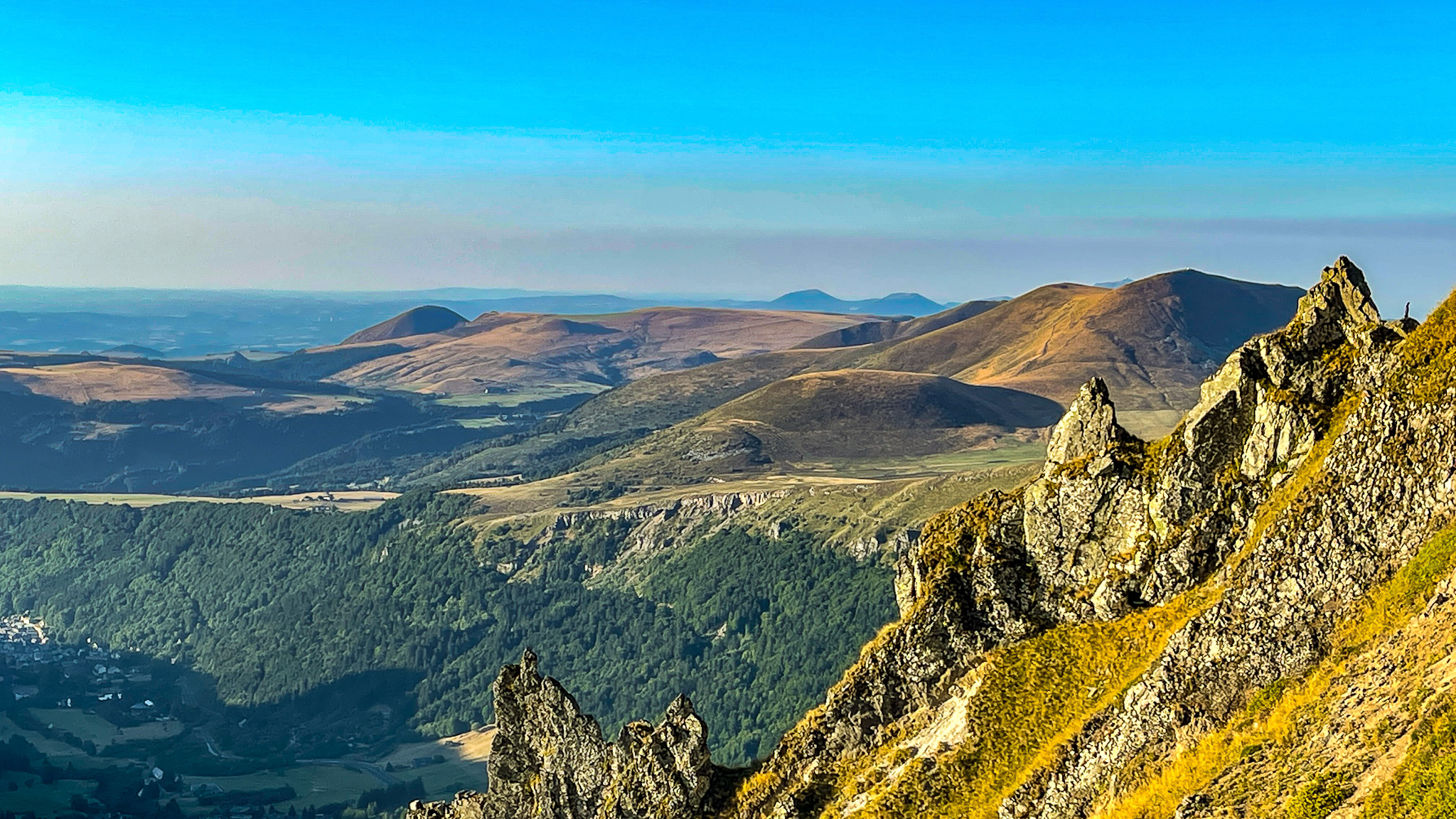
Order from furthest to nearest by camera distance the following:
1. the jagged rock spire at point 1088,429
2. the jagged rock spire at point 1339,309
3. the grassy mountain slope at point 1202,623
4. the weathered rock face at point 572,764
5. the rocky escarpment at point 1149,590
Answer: the weathered rock face at point 572,764, the jagged rock spire at point 1088,429, the jagged rock spire at point 1339,309, the rocky escarpment at point 1149,590, the grassy mountain slope at point 1202,623

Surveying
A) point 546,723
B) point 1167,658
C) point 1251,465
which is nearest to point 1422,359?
point 1251,465

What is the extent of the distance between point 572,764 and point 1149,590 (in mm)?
27178

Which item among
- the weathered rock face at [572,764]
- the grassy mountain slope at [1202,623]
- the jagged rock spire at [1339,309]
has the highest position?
the jagged rock spire at [1339,309]

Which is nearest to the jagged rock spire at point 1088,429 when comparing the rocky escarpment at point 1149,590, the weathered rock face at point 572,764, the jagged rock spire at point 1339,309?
the rocky escarpment at point 1149,590

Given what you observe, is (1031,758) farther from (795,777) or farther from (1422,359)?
(1422,359)

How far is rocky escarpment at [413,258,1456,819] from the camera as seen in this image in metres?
37.6

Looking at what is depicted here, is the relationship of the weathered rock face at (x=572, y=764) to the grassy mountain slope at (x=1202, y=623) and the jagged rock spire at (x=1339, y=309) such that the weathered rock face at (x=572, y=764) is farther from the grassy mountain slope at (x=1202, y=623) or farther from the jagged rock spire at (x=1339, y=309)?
the jagged rock spire at (x=1339, y=309)

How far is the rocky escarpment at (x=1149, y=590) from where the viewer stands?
37.6 meters

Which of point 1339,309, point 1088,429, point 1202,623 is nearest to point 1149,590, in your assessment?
point 1202,623

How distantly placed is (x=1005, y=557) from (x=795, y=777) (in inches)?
444

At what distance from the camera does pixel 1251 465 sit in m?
45.3

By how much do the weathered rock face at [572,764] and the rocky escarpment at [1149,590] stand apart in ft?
9.17

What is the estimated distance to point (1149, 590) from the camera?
146 ft

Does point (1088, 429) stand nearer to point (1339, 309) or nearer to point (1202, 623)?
point (1339, 309)
